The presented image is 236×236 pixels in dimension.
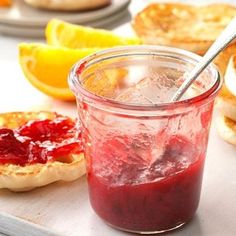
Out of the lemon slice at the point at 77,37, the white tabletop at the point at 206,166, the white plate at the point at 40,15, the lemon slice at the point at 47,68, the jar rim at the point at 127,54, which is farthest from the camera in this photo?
the white plate at the point at 40,15

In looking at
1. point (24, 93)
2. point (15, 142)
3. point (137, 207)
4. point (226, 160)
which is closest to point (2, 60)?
point (24, 93)

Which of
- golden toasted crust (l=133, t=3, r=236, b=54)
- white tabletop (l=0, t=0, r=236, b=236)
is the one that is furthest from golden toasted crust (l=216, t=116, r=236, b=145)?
golden toasted crust (l=133, t=3, r=236, b=54)

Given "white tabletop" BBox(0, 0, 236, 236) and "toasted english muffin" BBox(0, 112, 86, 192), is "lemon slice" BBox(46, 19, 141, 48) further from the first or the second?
"toasted english muffin" BBox(0, 112, 86, 192)

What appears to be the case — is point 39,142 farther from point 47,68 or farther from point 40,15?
point 40,15

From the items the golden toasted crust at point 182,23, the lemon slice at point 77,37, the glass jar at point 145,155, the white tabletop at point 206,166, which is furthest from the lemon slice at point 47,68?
the glass jar at point 145,155

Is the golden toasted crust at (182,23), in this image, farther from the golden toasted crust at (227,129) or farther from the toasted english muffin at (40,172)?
the toasted english muffin at (40,172)

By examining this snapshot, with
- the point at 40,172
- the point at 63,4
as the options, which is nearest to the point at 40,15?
the point at 63,4
